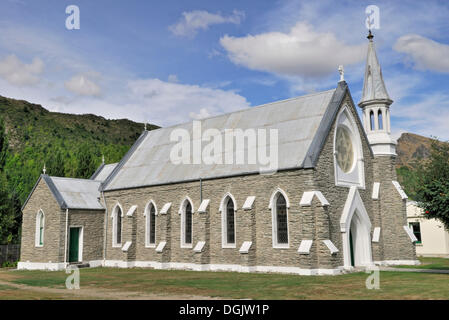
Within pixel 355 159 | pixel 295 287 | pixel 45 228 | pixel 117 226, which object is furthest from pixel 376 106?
pixel 45 228

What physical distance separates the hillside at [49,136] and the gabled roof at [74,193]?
30332 mm

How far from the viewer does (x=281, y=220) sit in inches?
942

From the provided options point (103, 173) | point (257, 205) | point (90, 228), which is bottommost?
point (90, 228)

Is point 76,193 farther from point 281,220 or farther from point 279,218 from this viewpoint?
point 281,220

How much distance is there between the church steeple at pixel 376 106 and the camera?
29.5 meters

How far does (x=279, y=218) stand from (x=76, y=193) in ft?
58.3

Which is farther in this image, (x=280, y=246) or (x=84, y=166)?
(x=84, y=166)

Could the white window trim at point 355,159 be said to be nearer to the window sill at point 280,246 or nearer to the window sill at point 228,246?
the window sill at point 280,246

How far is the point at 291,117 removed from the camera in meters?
26.9

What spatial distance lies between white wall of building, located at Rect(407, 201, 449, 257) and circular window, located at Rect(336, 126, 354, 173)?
48.3ft

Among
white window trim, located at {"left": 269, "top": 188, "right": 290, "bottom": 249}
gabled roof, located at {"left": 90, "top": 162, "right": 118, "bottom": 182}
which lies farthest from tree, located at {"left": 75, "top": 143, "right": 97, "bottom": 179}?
white window trim, located at {"left": 269, "top": 188, "right": 290, "bottom": 249}

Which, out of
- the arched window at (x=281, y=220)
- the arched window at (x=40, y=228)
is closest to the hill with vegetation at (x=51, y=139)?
the arched window at (x=40, y=228)
